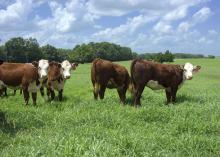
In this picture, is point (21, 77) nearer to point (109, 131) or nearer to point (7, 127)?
point (7, 127)

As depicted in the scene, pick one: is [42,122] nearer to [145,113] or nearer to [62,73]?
[145,113]

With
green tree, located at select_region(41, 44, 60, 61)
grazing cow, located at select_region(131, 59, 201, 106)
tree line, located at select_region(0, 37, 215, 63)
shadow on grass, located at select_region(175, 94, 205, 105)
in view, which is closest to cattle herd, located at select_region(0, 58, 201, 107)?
grazing cow, located at select_region(131, 59, 201, 106)

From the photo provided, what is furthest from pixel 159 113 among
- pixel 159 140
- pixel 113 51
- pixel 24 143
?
pixel 113 51

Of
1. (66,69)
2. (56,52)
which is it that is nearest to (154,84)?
(66,69)

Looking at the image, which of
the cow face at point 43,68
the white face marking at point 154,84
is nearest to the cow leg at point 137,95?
the white face marking at point 154,84

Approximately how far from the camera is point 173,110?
41.4 feet

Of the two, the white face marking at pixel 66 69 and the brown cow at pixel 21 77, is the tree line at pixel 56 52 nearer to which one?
the white face marking at pixel 66 69

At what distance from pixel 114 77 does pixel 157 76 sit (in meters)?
1.77

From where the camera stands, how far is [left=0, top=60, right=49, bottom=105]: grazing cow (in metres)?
16.1

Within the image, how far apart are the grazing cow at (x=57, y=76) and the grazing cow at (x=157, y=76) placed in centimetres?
331

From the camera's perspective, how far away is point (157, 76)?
16453mm

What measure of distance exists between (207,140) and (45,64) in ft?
31.9

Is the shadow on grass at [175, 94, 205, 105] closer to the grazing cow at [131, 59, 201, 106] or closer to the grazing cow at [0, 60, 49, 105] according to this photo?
the grazing cow at [131, 59, 201, 106]

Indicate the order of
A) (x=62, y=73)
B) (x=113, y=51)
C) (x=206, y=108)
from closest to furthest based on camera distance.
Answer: (x=206, y=108), (x=62, y=73), (x=113, y=51)
